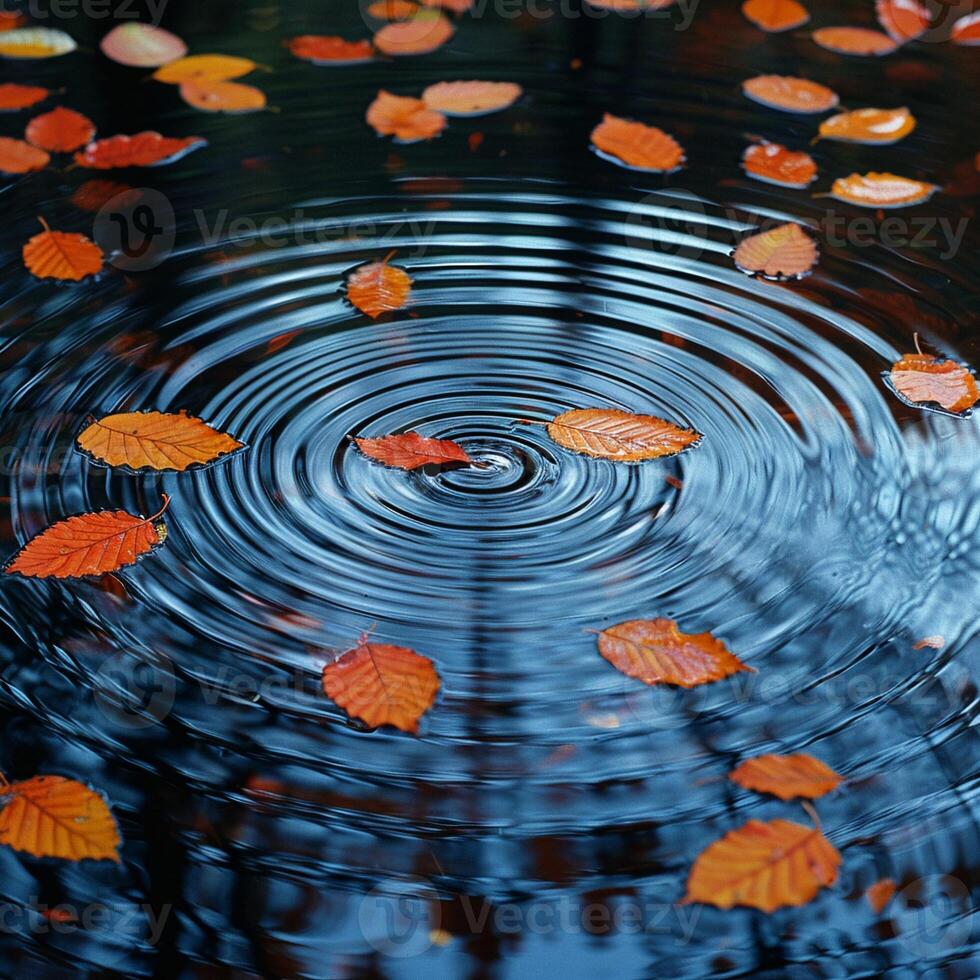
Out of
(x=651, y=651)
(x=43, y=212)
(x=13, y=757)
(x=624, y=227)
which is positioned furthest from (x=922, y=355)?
(x=43, y=212)

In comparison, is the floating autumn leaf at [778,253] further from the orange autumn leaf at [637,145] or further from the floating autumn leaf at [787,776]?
the floating autumn leaf at [787,776]

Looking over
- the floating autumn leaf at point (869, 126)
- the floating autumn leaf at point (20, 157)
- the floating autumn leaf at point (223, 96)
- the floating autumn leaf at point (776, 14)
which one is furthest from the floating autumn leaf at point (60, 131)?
the floating autumn leaf at point (776, 14)

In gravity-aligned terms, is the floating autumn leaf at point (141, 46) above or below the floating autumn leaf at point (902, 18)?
below

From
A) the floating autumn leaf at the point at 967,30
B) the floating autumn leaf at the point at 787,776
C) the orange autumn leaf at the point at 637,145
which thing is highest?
the floating autumn leaf at the point at 967,30

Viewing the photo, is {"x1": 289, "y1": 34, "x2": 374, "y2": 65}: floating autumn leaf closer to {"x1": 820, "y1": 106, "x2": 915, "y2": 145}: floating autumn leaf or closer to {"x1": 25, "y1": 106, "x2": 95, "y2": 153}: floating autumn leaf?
{"x1": 25, "y1": 106, "x2": 95, "y2": 153}: floating autumn leaf

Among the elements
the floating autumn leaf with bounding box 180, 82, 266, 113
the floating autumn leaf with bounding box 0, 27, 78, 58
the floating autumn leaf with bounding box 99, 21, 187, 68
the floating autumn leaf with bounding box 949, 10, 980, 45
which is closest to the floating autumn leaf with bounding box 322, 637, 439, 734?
the floating autumn leaf with bounding box 180, 82, 266, 113
